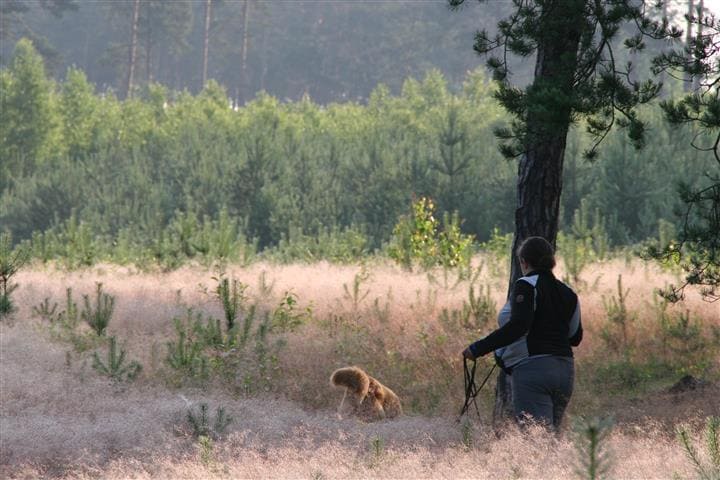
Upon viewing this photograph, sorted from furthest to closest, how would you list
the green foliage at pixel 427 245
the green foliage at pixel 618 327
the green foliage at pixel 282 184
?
the green foliage at pixel 282 184
the green foliage at pixel 427 245
the green foliage at pixel 618 327

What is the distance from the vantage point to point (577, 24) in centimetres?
768

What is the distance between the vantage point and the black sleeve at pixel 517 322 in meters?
5.98

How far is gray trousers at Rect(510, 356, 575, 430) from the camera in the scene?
6125 mm

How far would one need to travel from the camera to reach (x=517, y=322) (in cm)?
598

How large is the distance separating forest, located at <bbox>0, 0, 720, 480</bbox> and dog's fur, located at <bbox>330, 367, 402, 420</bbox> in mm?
27

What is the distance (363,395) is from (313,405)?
105 cm

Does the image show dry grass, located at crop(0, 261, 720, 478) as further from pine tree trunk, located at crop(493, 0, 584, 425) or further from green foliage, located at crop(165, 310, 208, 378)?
pine tree trunk, located at crop(493, 0, 584, 425)

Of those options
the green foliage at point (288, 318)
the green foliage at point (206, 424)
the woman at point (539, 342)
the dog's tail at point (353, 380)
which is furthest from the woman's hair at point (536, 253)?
the green foliage at point (288, 318)

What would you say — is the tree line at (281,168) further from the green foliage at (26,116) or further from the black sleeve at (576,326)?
the black sleeve at (576,326)

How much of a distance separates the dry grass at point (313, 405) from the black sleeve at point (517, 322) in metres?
0.54

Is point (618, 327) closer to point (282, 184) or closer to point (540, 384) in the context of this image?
point (540, 384)

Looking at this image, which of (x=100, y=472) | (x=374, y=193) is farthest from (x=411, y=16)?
(x=100, y=472)

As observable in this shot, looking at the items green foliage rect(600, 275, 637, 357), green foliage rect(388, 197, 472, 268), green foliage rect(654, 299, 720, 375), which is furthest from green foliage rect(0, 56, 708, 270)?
green foliage rect(654, 299, 720, 375)

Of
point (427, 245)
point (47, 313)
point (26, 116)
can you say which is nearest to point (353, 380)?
point (47, 313)
